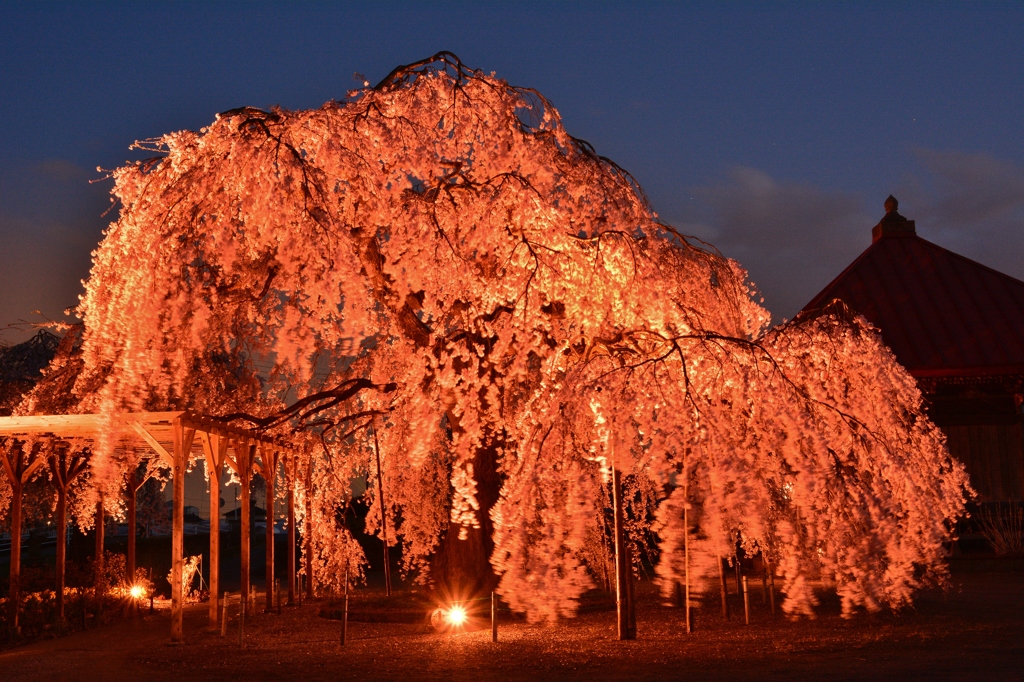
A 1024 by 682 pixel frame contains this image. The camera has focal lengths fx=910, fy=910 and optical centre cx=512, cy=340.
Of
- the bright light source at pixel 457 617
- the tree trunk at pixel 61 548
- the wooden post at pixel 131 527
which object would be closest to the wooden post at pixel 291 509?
the wooden post at pixel 131 527

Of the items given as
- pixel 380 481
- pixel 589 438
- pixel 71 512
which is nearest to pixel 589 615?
pixel 380 481

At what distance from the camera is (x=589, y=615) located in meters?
15.0

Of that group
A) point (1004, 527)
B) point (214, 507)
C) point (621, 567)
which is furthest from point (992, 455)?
point (214, 507)

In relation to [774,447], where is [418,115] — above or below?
above

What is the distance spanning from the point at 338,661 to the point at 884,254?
1923 centimetres

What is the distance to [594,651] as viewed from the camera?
10.9m

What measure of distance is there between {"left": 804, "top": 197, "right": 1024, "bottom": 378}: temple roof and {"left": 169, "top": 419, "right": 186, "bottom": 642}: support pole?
46.8ft

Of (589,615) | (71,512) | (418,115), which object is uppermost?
(418,115)

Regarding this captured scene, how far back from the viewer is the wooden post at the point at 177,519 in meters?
12.0

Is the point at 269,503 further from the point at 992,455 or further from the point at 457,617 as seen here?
the point at 992,455

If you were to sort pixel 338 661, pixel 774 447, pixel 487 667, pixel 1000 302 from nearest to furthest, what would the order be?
pixel 774 447, pixel 487 667, pixel 338 661, pixel 1000 302

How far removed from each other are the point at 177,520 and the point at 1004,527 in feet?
55.4

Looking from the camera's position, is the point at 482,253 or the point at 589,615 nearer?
the point at 482,253

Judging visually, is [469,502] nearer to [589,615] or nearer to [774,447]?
[774,447]
